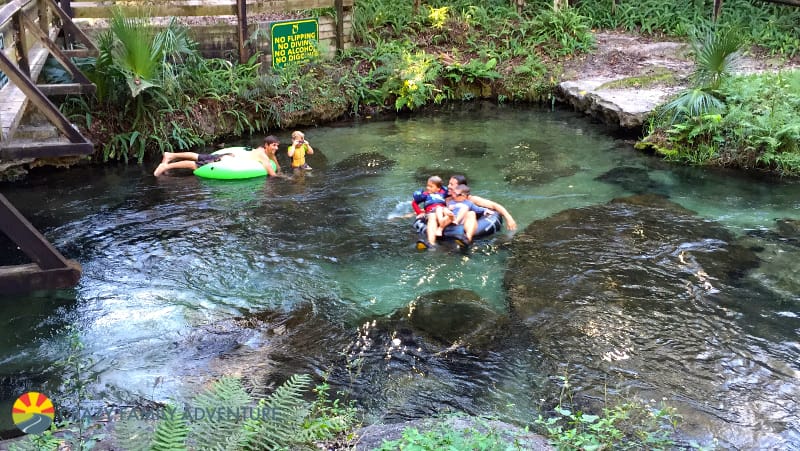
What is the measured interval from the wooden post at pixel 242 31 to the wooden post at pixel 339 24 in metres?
2.31

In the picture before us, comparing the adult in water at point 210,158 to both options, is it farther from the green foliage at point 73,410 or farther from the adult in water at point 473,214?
the green foliage at point 73,410

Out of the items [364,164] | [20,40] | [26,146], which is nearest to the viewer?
[26,146]

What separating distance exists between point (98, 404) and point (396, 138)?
9.02 m

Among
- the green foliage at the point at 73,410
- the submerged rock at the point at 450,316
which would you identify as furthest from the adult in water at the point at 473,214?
the green foliage at the point at 73,410

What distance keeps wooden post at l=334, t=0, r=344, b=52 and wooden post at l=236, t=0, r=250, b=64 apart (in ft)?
7.58

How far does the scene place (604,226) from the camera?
9445 millimetres

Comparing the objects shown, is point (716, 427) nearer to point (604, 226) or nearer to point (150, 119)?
point (604, 226)

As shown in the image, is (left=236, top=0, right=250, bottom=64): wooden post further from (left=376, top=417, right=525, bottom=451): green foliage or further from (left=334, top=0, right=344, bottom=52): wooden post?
(left=376, top=417, right=525, bottom=451): green foliage

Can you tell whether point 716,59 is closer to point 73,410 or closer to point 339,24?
point 339,24

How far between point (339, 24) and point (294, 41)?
1.40m

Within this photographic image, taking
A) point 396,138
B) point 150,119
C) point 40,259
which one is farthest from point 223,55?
point 40,259

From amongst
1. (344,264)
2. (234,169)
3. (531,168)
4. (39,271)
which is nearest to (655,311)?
(344,264)

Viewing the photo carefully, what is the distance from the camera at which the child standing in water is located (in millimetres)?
11289

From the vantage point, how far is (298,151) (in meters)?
11.5
